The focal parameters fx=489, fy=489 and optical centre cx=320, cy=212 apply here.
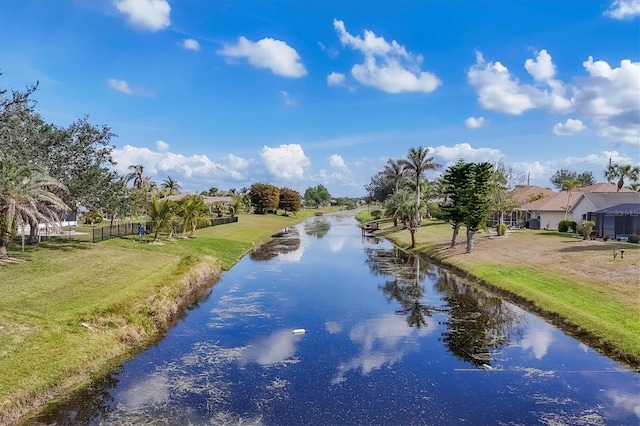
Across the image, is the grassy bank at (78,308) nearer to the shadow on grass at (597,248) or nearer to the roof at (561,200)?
the shadow on grass at (597,248)

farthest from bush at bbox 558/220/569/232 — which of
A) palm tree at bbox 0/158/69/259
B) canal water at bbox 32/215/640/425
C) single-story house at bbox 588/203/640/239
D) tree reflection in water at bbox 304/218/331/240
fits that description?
palm tree at bbox 0/158/69/259

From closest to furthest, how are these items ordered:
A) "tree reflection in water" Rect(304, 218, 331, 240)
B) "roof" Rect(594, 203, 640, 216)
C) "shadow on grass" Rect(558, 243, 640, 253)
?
"shadow on grass" Rect(558, 243, 640, 253), "roof" Rect(594, 203, 640, 216), "tree reflection in water" Rect(304, 218, 331, 240)

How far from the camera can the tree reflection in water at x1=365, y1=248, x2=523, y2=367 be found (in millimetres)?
20819

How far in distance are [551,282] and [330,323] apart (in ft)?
51.1

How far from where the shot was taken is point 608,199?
179ft

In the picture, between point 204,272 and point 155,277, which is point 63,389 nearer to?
point 155,277

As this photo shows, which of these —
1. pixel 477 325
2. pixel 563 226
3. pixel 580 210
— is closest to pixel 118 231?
pixel 477 325

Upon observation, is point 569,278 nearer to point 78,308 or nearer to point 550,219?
point 78,308

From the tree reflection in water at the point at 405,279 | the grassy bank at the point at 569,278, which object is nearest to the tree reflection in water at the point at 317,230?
the tree reflection in water at the point at 405,279

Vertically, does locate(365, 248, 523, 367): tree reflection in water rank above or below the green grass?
below

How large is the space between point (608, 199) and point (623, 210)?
6852 mm

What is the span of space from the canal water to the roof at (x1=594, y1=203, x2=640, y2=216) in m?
26.2

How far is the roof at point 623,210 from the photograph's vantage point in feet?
155

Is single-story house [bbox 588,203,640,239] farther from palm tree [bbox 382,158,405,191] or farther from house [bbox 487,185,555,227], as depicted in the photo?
palm tree [bbox 382,158,405,191]
